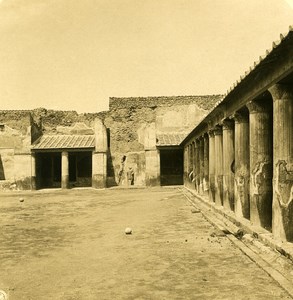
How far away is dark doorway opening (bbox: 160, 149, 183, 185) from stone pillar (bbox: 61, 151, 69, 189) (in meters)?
5.97

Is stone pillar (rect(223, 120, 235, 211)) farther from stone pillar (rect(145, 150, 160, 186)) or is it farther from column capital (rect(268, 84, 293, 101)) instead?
stone pillar (rect(145, 150, 160, 186))

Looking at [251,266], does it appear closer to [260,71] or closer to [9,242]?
[260,71]

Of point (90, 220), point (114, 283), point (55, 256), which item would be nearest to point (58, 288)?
point (114, 283)

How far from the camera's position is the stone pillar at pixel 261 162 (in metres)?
6.92

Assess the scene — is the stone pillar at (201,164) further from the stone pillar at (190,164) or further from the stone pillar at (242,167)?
the stone pillar at (242,167)

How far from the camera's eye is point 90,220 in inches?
381

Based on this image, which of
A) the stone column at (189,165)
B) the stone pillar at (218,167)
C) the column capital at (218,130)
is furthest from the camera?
the stone column at (189,165)

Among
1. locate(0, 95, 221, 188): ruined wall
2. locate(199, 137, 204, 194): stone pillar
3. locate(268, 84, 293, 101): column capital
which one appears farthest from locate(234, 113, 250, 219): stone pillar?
locate(0, 95, 221, 188): ruined wall

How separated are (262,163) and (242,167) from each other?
128cm

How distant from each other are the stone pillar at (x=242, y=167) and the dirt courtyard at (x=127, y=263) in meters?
0.81

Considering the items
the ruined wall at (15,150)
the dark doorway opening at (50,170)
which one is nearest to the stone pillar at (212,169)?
the ruined wall at (15,150)

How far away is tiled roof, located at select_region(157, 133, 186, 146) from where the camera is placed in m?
23.2

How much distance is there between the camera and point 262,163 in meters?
6.95

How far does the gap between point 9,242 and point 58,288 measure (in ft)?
10.5
